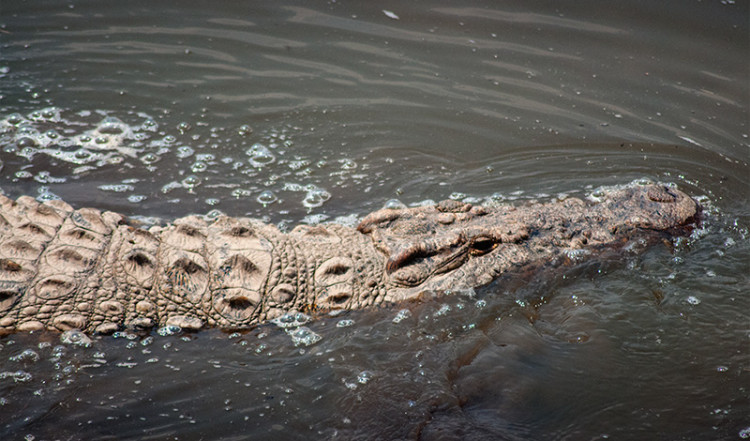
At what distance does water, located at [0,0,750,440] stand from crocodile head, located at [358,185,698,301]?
18 cm

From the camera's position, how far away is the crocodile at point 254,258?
387 cm

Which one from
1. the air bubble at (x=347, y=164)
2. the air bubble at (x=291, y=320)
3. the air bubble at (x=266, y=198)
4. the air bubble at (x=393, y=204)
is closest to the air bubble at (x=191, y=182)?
the air bubble at (x=266, y=198)

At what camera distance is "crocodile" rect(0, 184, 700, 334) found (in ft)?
12.7

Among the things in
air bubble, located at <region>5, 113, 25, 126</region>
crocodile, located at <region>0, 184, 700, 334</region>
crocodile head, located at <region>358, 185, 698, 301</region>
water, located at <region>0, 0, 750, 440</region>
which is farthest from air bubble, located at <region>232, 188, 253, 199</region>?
air bubble, located at <region>5, 113, 25, 126</region>

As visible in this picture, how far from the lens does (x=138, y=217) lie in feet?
17.3

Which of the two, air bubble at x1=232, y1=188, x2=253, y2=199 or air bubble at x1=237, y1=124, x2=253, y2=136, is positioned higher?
air bubble at x1=237, y1=124, x2=253, y2=136

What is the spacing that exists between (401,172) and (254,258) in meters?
2.21

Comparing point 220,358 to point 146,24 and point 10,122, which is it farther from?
point 146,24

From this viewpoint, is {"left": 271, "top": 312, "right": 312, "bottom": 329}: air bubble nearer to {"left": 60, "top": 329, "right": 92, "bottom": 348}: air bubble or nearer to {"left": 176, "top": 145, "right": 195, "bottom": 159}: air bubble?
{"left": 60, "top": 329, "right": 92, "bottom": 348}: air bubble

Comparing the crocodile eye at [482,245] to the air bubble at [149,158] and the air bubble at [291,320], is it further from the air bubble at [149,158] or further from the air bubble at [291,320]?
the air bubble at [149,158]

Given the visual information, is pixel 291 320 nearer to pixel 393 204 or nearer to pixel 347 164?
pixel 393 204

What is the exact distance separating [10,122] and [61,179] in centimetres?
111

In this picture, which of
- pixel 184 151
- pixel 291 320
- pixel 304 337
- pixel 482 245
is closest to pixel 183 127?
pixel 184 151

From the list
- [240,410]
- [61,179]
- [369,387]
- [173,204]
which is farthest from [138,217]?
[369,387]
